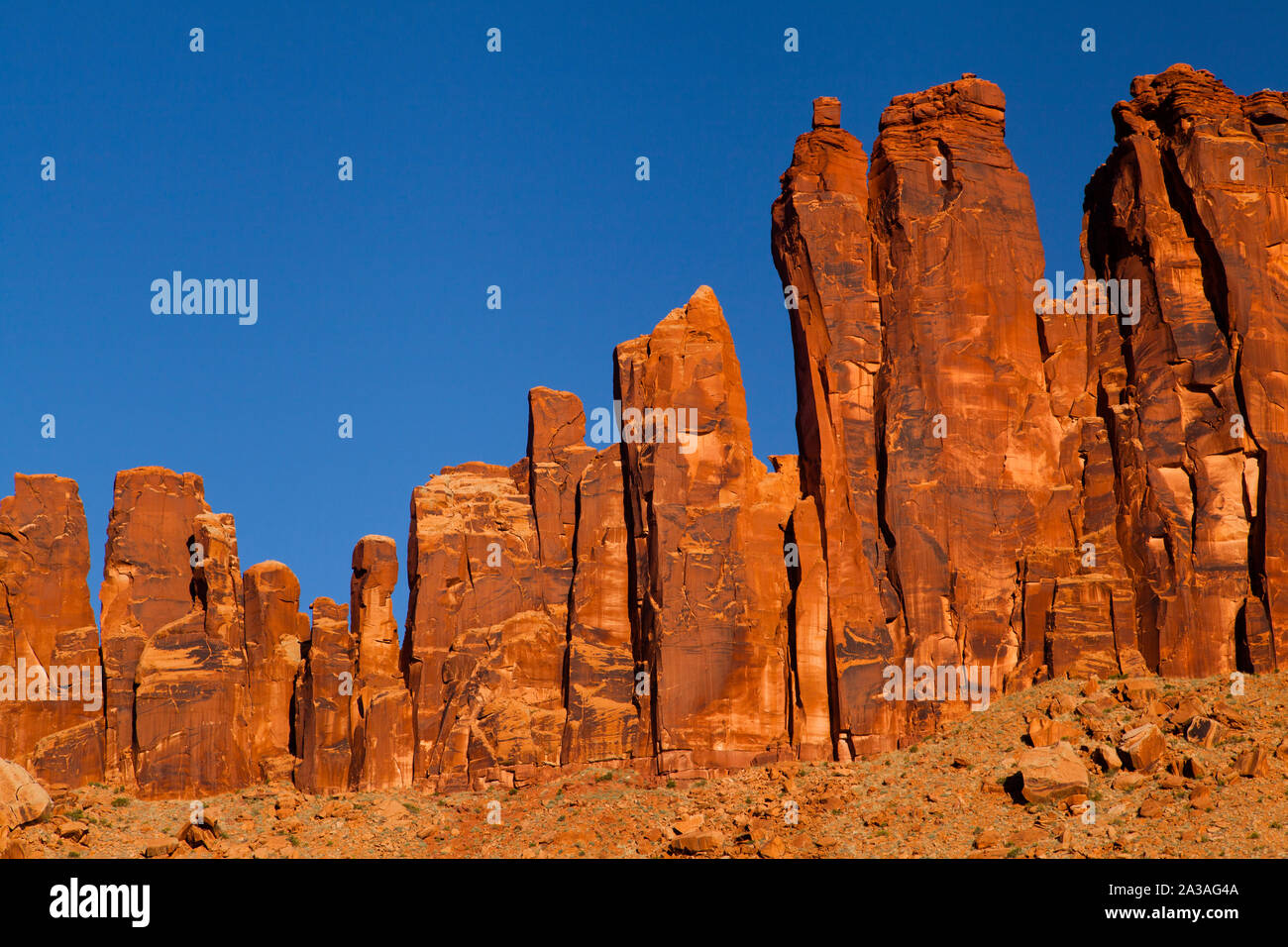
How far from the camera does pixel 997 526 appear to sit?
8162 centimetres

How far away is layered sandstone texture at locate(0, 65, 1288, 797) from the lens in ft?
262

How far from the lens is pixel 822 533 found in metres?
82.9

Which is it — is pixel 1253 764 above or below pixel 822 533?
below

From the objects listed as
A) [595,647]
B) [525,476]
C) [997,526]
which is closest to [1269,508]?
[997,526]

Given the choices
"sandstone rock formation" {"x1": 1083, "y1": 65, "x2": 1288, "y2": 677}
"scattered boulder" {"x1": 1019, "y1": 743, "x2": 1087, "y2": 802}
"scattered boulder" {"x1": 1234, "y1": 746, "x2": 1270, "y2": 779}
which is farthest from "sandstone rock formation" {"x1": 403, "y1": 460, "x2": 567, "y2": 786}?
"scattered boulder" {"x1": 1234, "y1": 746, "x2": 1270, "y2": 779}

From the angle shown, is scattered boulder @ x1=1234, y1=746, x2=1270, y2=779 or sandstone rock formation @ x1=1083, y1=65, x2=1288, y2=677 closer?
scattered boulder @ x1=1234, y1=746, x2=1270, y2=779

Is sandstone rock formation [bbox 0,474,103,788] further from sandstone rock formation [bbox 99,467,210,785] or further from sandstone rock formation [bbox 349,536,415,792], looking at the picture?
sandstone rock formation [bbox 349,536,415,792]

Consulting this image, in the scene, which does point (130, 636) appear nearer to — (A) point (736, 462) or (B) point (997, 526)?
(A) point (736, 462)

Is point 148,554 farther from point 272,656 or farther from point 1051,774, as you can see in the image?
point 1051,774

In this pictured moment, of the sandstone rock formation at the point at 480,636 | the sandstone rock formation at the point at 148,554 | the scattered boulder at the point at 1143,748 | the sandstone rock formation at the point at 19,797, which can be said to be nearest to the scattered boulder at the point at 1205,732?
the scattered boulder at the point at 1143,748

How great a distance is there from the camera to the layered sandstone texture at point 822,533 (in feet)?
262

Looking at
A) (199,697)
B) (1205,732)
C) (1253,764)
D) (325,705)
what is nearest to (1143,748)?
(1205,732)

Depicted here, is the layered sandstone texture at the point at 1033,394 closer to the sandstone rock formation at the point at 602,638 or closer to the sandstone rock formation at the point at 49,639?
the sandstone rock formation at the point at 602,638

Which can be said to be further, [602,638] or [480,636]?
[480,636]
